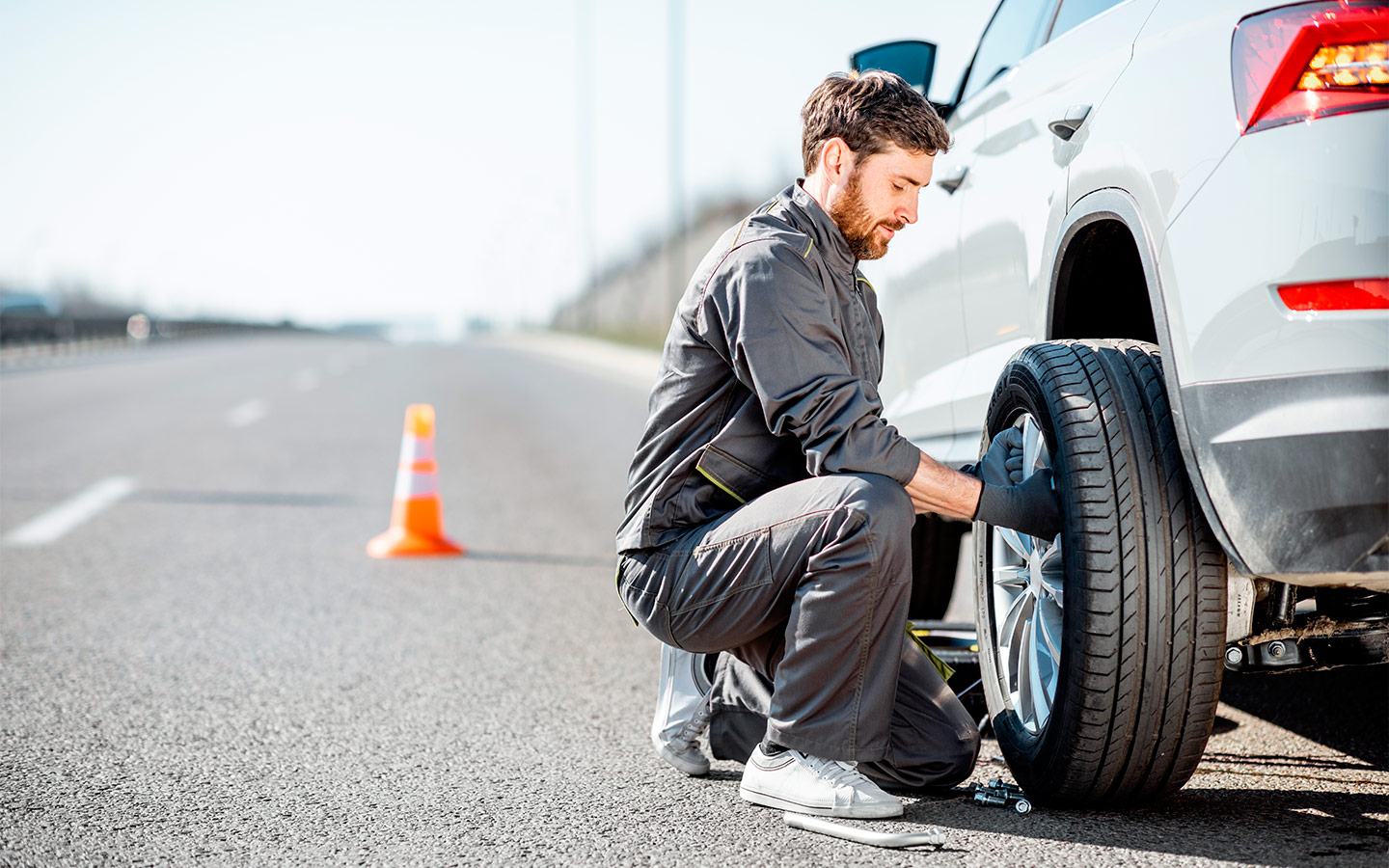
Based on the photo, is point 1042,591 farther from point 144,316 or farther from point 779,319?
point 144,316

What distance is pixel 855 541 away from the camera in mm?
2670

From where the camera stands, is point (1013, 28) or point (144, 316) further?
point (144, 316)

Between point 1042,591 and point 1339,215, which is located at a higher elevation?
point 1339,215

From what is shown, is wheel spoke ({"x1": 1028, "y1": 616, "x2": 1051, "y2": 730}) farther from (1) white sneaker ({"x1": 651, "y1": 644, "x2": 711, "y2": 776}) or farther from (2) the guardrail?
(2) the guardrail

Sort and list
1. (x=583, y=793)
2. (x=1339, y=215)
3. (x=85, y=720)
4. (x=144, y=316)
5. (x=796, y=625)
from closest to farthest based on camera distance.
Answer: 1. (x=1339, y=215)
2. (x=796, y=625)
3. (x=583, y=793)
4. (x=85, y=720)
5. (x=144, y=316)

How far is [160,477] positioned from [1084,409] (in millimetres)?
8297

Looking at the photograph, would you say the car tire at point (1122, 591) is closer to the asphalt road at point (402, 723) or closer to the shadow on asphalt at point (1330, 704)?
the asphalt road at point (402, 723)

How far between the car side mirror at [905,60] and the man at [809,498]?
0.94 meters

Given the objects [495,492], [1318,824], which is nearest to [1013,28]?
[1318,824]

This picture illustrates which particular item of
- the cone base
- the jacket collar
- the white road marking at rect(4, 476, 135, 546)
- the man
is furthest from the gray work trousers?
the white road marking at rect(4, 476, 135, 546)

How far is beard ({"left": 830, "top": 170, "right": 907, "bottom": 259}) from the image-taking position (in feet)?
9.59

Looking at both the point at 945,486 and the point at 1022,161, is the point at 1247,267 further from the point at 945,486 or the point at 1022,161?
the point at 1022,161

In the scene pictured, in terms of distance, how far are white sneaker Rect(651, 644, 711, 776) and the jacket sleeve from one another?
729 millimetres

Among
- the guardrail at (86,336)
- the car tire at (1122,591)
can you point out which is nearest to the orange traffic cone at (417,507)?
the car tire at (1122,591)
